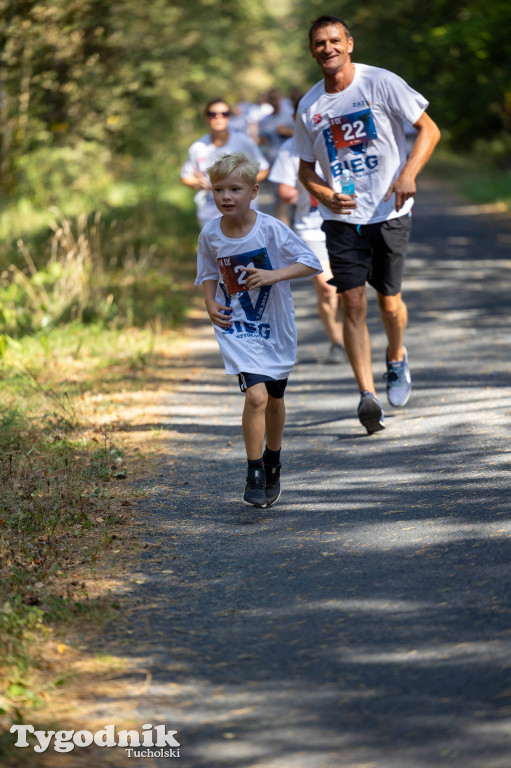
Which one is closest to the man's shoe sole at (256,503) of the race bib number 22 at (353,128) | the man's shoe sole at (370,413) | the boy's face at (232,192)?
the man's shoe sole at (370,413)

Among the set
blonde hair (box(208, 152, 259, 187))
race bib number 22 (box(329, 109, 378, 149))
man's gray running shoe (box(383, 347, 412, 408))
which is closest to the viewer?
blonde hair (box(208, 152, 259, 187))

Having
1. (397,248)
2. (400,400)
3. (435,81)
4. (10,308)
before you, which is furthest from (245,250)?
(435,81)

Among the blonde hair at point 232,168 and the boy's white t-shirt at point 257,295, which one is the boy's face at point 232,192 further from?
the boy's white t-shirt at point 257,295

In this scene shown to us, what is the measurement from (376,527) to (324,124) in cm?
277

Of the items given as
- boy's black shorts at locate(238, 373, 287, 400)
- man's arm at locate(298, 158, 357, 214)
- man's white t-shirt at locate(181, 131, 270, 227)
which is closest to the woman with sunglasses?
man's white t-shirt at locate(181, 131, 270, 227)

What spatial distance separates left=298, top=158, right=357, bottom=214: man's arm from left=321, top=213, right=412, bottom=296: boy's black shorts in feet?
0.51

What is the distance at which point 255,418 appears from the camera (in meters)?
5.18

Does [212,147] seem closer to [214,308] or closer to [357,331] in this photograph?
[357,331]

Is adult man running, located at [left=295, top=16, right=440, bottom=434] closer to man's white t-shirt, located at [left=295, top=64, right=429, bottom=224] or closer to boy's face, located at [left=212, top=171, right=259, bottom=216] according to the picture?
man's white t-shirt, located at [left=295, top=64, right=429, bottom=224]

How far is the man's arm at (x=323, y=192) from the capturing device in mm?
6551

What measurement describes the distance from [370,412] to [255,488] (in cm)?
138

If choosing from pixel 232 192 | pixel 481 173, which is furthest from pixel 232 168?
pixel 481 173

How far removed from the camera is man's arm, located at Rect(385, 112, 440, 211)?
6387mm

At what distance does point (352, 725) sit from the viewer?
10.2 feet
